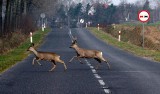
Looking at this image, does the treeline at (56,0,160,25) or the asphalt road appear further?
the treeline at (56,0,160,25)

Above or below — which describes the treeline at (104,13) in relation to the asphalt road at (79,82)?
above

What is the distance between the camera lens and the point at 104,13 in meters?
143

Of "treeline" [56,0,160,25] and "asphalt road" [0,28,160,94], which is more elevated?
"treeline" [56,0,160,25]

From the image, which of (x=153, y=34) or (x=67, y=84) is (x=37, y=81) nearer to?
(x=67, y=84)

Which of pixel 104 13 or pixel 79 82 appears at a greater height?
pixel 104 13

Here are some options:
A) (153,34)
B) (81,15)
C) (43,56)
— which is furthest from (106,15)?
(43,56)

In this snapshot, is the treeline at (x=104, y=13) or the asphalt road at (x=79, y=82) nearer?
the asphalt road at (x=79, y=82)

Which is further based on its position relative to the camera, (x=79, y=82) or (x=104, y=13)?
(x=104, y=13)

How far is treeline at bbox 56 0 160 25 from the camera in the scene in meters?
142

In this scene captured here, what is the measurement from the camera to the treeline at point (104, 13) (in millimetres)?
141875

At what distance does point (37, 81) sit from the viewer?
592 inches

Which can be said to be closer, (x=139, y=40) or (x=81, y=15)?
(x=139, y=40)

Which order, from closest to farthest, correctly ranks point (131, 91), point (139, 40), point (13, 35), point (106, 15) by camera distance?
1. point (131, 91)
2. point (13, 35)
3. point (139, 40)
4. point (106, 15)

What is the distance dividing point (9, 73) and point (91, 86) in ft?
16.6
